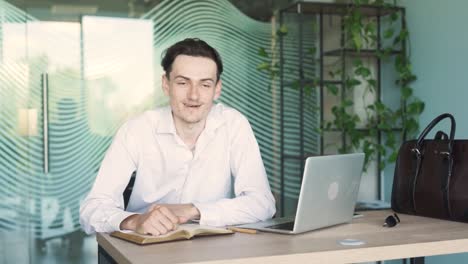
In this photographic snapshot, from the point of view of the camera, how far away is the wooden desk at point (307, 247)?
147cm

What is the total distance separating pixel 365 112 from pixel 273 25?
0.87 m

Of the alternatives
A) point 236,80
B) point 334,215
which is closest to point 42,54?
point 236,80

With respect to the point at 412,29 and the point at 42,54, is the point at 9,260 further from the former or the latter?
the point at 412,29

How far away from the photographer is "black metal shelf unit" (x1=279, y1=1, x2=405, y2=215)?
4.00 meters

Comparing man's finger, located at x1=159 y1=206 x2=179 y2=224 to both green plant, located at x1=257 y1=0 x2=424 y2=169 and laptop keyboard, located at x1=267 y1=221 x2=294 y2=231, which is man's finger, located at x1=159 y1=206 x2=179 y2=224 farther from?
green plant, located at x1=257 y1=0 x2=424 y2=169

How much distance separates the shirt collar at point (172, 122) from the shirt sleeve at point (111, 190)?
0.42 feet

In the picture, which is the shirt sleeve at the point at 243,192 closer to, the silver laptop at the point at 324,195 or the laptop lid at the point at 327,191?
the silver laptop at the point at 324,195

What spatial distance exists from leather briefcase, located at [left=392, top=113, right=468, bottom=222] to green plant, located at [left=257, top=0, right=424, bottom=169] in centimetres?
172

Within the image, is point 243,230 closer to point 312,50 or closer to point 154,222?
point 154,222

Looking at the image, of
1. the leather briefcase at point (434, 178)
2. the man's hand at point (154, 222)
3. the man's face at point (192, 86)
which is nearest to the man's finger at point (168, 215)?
the man's hand at point (154, 222)

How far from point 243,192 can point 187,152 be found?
0.87 ft

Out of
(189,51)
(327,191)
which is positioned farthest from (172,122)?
(327,191)

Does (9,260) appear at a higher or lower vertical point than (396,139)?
lower

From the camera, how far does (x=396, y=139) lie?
4.14 metres
